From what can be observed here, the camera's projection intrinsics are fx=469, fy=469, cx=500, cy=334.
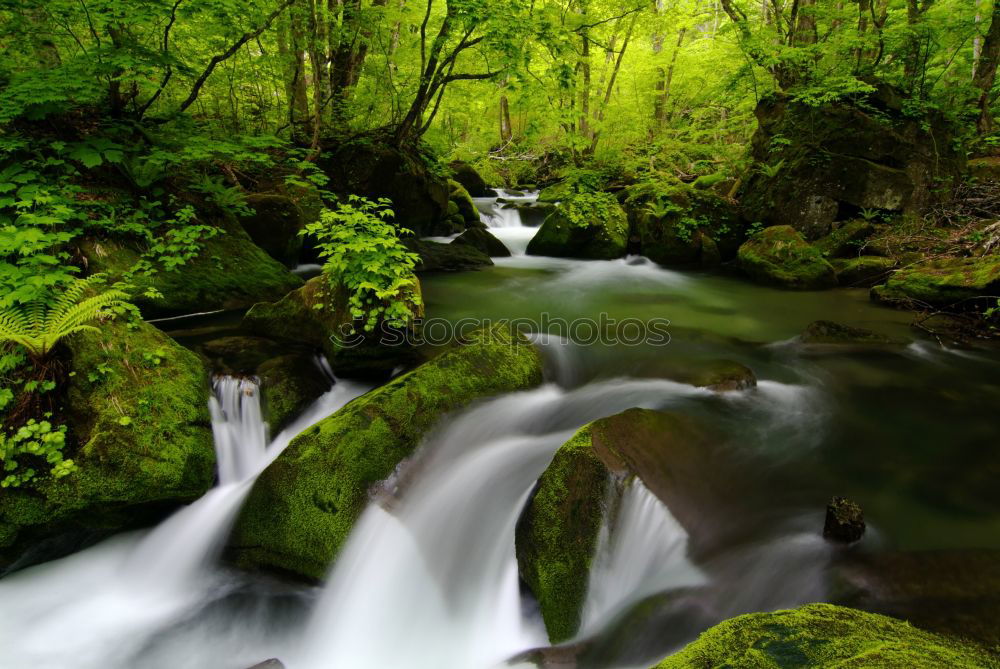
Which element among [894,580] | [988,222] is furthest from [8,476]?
[988,222]

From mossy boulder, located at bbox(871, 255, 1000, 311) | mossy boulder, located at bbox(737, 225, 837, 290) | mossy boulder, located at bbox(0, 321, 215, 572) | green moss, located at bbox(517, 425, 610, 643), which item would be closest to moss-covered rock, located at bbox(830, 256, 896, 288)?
mossy boulder, located at bbox(737, 225, 837, 290)

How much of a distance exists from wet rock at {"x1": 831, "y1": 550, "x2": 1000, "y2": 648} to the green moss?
1289mm

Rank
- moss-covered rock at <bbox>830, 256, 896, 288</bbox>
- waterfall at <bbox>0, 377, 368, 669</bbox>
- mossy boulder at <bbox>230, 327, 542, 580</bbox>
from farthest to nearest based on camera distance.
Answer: moss-covered rock at <bbox>830, 256, 896, 288</bbox> → mossy boulder at <bbox>230, 327, 542, 580</bbox> → waterfall at <bbox>0, 377, 368, 669</bbox>

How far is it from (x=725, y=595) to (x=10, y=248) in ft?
17.9

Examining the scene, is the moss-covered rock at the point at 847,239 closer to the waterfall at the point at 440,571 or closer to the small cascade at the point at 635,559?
the waterfall at the point at 440,571

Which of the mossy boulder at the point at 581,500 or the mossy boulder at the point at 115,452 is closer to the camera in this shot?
the mossy boulder at the point at 581,500

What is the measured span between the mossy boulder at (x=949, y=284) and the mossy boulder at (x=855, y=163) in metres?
2.52

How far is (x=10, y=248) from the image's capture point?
3.55 m

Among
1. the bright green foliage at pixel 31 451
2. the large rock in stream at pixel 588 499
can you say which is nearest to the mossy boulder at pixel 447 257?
the bright green foliage at pixel 31 451

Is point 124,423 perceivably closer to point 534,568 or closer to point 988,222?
point 534,568

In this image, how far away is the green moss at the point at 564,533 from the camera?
2650 mm

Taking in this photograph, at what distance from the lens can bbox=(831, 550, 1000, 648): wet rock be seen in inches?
81.0

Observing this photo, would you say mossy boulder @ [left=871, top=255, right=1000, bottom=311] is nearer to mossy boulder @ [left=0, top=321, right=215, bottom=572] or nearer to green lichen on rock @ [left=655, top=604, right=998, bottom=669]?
green lichen on rock @ [left=655, top=604, right=998, bottom=669]

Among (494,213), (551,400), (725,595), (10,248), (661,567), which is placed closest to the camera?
(725,595)
